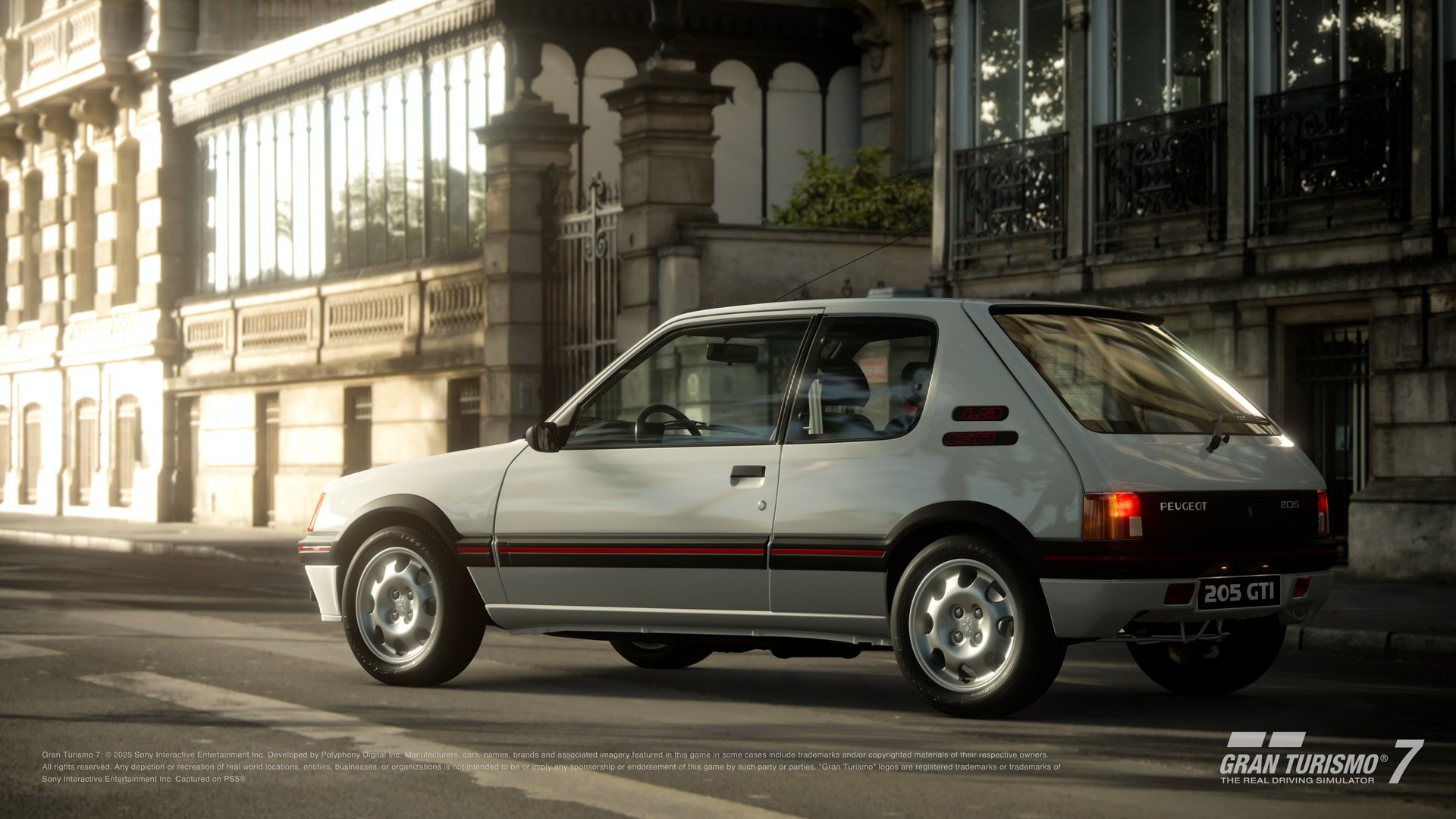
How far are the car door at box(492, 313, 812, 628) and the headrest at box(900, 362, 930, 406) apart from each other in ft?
1.65

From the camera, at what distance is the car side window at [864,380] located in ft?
27.6

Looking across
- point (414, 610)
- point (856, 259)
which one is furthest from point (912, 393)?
point (856, 259)

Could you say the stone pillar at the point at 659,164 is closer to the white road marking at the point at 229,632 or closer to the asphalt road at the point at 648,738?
the white road marking at the point at 229,632

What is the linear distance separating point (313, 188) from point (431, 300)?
448 centimetres

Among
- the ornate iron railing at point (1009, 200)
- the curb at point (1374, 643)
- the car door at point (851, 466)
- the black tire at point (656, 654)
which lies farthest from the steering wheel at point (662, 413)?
the ornate iron railing at point (1009, 200)

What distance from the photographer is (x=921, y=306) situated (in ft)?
28.1

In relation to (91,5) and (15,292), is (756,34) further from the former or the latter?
(15,292)

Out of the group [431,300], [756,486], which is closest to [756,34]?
[431,300]

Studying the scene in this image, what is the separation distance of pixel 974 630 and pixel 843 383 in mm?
1198

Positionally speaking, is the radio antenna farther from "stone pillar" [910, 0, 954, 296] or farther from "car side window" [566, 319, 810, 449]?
"car side window" [566, 319, 810, 449]

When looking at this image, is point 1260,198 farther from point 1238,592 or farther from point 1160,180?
point 1238,592

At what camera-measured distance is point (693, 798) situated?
6.49 meters

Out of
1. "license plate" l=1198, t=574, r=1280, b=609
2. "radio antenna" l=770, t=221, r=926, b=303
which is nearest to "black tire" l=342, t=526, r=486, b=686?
"license plate" l=1198, t=574, r=1280, b=609

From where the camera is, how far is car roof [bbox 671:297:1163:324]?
336 inches
